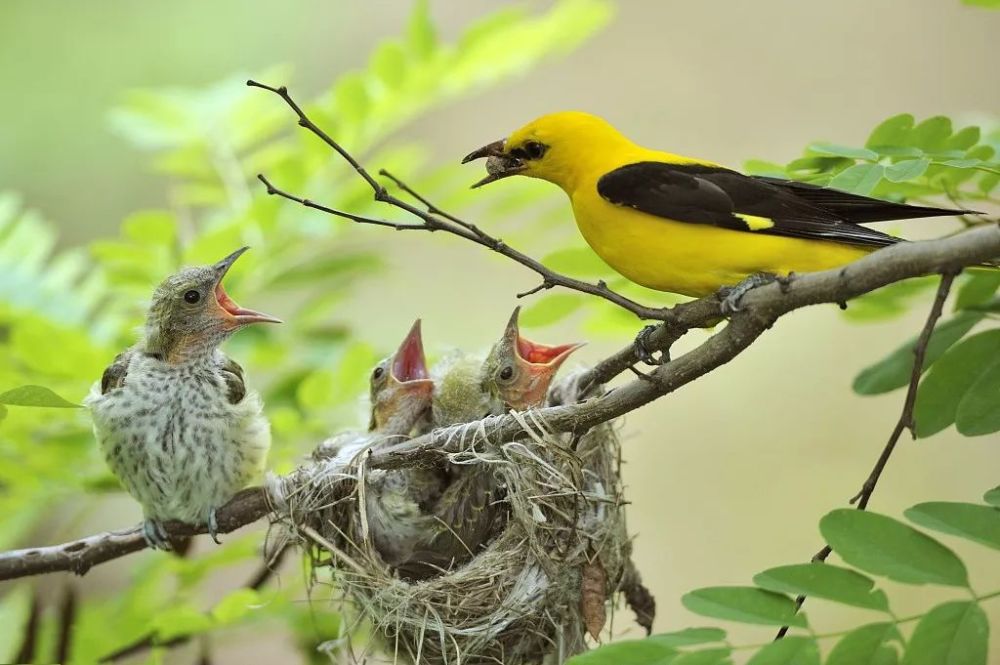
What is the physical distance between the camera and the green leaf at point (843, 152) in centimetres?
188

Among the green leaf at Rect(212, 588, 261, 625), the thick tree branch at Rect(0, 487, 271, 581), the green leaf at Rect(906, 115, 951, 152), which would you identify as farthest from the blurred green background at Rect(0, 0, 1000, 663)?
the green leaf at Rect(906, 115, 951, 152)

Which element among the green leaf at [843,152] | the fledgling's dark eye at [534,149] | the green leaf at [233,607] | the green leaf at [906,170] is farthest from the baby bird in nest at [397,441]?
the green leaf at [906,170]

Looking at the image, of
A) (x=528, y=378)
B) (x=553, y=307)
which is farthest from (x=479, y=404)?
(x=553, y=307)

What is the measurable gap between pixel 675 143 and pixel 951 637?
180 inches

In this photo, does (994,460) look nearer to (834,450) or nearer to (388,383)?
(834,450)

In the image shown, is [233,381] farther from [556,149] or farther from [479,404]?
[556,149]

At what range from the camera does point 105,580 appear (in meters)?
4.93

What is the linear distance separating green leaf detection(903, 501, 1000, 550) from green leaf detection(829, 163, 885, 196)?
1.85ft

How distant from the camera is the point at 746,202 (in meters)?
1.91

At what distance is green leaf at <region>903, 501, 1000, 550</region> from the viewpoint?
158cm

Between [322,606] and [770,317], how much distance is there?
191cm

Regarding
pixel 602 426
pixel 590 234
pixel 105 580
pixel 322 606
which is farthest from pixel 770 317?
pixel 105 580

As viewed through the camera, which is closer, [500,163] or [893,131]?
[893,131]

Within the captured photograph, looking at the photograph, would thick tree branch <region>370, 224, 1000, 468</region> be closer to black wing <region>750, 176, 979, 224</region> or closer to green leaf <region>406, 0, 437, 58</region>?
black wing <region>750, 176, 979, 224</region>
